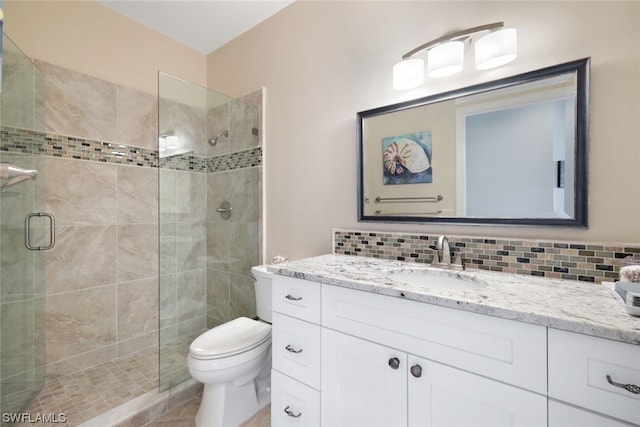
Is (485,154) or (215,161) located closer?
(485,154)

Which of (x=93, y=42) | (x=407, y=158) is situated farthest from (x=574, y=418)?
(x=93, y=42)

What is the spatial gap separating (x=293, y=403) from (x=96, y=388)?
4.63 feet

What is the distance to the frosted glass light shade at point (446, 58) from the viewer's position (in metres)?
1.27

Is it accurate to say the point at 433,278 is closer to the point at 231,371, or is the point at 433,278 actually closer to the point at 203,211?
the point at 231,371

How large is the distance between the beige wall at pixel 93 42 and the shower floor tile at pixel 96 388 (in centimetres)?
207

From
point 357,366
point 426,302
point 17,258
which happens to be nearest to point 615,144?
point 426,302

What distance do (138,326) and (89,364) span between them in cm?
35

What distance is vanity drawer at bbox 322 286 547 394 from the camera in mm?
720

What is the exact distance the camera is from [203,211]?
2051 mm

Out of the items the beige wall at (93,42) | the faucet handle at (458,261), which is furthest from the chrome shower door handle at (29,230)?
the faucet handle at (458,261)

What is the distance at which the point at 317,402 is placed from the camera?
1.12 m

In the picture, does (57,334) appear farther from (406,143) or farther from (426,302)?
(406,143)

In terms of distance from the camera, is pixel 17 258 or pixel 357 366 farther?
pixel 17 258

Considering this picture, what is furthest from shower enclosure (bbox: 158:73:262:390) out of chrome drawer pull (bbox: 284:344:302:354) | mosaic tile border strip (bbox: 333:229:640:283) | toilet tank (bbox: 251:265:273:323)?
mosaic tile border strip (bbox: 333:229:640:283)
